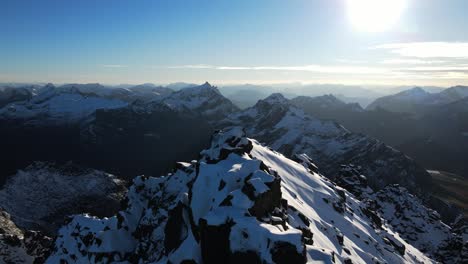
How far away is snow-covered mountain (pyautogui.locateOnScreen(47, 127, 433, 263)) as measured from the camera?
123 feet

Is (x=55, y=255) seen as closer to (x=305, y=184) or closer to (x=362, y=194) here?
(x=305, y=184)

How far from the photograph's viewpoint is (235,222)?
122 feet

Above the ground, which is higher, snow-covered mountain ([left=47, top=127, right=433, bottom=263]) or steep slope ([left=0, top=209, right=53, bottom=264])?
snow-covered mountain ([left=47, top=127, right=433, bottom=263])

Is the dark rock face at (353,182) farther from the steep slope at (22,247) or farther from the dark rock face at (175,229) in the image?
the steep slope at (22,247)

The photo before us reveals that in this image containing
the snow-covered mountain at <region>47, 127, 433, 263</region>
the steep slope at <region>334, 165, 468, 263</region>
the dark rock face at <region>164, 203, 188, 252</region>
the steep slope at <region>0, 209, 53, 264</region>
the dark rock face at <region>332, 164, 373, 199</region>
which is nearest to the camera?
the snow-covered mountain at <region>47, 127, 433, 263</region>

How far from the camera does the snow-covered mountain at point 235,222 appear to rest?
123 ft

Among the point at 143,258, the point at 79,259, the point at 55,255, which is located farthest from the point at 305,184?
the point at 55,255

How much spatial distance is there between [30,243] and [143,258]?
278 ft

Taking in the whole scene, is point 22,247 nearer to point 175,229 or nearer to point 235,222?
point 175,229

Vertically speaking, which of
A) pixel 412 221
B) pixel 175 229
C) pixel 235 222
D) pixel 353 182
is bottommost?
pixel 412 221

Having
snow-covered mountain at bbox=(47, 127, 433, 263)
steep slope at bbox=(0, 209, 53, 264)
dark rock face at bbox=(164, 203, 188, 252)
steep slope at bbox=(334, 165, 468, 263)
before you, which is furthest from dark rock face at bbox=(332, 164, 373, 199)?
steep slope at bbox=(0, 209, 53, 264)

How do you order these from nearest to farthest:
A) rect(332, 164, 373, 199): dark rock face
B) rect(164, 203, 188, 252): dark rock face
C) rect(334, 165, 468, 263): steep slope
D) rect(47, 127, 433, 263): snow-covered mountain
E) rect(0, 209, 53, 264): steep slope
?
rect(47, 127, 433, 263): snow-covered mountain, rect(164, 203, 188, 252): dark rock face, rect(334, 165, 468, 263): steep slope, rect(0, 209, 53, 264): steep slope, rect(332, 164, 373, 199): dark rock face

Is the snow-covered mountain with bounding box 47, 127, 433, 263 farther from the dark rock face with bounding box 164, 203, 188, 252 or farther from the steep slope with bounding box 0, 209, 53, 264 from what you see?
the steep slope with bounding box 0, 209, 53, 264

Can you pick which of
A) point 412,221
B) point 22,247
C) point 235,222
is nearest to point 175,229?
point 235,222
